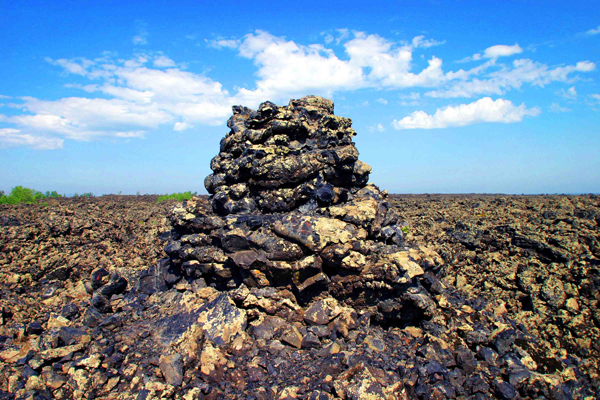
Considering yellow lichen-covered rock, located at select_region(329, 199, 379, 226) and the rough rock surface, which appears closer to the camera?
the rough rock surface

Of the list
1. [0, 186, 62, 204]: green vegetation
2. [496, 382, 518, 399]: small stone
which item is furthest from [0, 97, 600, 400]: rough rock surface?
[0, 186, 62, 204]: green vegetation

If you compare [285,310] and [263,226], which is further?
[263,226]

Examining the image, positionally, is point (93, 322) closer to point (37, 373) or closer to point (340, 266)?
point (37, 373)

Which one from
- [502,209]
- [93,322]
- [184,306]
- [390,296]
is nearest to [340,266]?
[390,296]

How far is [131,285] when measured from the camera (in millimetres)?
8477

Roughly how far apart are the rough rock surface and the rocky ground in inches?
1.3

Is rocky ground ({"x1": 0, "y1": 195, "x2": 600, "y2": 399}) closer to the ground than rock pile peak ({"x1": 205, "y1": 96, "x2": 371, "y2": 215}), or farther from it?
closer to the ground

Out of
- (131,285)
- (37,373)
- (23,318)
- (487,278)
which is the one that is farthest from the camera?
(487,278)

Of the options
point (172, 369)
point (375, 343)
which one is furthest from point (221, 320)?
point (375, 343)

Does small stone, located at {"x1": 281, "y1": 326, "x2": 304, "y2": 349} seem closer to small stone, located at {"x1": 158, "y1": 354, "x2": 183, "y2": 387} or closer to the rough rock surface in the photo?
the rough rock surface

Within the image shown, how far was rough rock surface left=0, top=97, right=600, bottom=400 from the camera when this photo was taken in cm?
519

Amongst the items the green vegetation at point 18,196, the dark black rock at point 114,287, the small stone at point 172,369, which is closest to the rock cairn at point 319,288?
the small stone at point 172,369

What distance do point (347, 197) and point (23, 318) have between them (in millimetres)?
8432

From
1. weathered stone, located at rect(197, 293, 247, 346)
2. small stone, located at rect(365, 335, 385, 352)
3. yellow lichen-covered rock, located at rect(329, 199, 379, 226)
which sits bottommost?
small stone, located at rect(365, 335, 385, 352)
